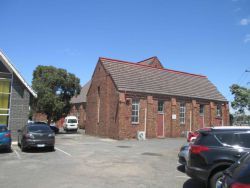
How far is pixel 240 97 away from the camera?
4841 cm

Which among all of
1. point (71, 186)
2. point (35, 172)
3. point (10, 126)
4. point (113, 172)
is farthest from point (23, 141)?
point (71, 186)

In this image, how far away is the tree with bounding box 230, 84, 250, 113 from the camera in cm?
4759

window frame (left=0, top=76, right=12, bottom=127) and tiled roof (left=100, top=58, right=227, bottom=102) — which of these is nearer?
window frame (left=0, top=76, right=12, bottom=127)

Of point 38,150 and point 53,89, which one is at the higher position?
point 53,89

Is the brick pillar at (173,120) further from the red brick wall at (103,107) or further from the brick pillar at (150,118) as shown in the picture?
the red brick wall at (103,107)

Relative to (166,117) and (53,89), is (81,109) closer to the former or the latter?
(53,89)

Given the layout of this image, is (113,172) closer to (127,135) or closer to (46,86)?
(127,135)

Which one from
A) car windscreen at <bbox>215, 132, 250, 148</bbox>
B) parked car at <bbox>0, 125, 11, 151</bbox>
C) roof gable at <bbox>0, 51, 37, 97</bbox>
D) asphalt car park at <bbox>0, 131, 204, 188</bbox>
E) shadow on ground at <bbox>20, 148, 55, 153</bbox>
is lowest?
asphalt car park at <bbox>0, 131, 204, 188</bbox>

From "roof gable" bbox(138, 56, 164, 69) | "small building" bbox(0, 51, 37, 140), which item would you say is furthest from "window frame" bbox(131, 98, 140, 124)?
"roof gable" bbox(138, 56, 164, 69)

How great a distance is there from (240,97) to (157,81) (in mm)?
20544

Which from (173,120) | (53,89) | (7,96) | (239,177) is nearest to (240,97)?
(173,120)

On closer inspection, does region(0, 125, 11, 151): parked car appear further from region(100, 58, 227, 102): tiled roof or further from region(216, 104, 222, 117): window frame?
region(216, 104, 222, 117): window frame

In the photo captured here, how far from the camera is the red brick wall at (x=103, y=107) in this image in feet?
97.8

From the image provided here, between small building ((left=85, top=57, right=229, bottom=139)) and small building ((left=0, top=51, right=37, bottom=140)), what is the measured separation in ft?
28.5
